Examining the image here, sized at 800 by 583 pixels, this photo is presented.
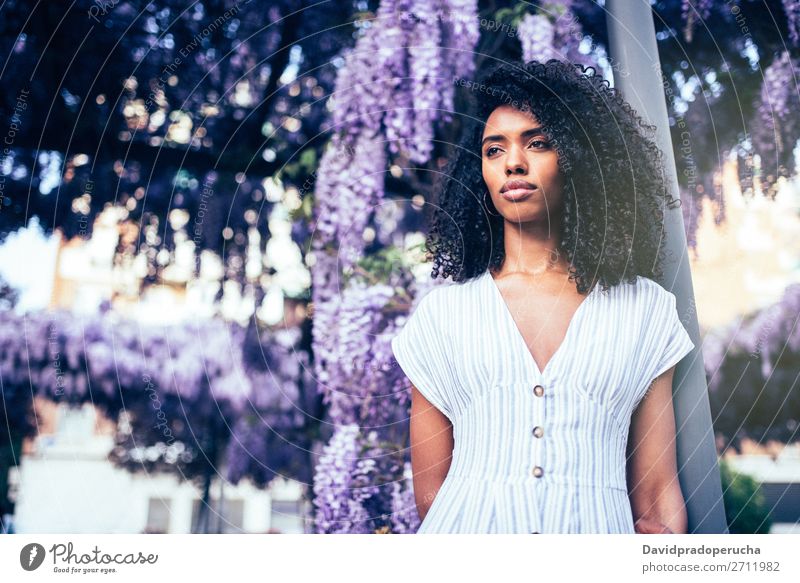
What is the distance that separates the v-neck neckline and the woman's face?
0.60ft

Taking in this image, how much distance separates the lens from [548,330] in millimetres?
1782

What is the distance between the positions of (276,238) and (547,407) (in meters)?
1.03

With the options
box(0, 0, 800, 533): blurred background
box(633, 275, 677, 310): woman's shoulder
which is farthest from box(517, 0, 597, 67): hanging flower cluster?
box(633, 275, 677, 310): woman's shoulder

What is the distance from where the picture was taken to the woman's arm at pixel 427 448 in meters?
1.82

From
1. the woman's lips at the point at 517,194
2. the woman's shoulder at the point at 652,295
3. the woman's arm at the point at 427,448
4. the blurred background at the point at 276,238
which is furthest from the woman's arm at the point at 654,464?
the woman's lips at the point at 517,194

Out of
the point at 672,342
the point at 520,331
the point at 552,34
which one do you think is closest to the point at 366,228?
the point at 520,331

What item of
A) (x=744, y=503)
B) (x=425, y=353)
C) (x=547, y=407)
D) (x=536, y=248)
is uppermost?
(x=536, y=248)

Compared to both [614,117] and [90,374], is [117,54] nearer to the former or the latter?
[90,374]

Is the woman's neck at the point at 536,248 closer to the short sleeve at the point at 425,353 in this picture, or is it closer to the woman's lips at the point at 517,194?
the woman's lips at the point at 517,194

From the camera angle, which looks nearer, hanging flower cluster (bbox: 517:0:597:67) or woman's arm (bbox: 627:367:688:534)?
woman's arm (bbox: 627:367:688:534)

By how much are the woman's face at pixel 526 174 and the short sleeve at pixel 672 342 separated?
36cm

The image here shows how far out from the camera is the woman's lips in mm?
1831

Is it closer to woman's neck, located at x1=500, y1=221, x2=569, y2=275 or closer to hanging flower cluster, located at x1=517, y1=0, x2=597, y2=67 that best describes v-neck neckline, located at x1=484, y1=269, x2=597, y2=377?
woman's neck, located at x1=500, y1=221, x2=569, y2=275

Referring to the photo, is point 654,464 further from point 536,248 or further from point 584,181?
point 584,181
